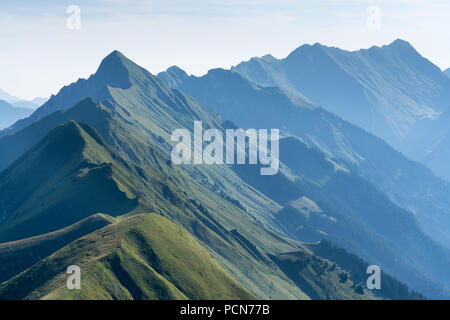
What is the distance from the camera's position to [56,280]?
634 feet
